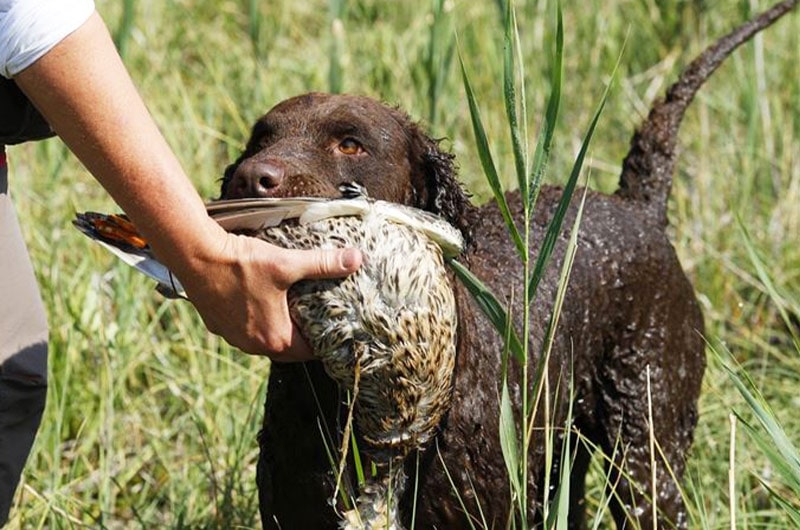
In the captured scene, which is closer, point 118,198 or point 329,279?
point 118,198

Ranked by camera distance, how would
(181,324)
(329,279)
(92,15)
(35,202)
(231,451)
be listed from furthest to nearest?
(35,202), (181,324), (231,451), (329,279), (92,15)

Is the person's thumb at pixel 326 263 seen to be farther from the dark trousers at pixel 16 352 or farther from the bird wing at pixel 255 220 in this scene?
the dark trousers at pixel 16 352

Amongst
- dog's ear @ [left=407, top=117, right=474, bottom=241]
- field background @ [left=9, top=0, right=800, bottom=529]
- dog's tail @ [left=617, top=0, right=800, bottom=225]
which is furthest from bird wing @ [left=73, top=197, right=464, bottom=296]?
dog's tail @ [left=617, top=0, right=800, bottom=225]

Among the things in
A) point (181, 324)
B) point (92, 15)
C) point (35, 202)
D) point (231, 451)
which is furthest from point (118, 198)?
point (35, 202)

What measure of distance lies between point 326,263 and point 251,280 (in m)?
0.14

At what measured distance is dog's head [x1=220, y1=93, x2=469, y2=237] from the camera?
10.1ft

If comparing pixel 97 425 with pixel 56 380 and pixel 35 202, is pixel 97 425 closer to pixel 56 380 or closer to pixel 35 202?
pixel 56 380

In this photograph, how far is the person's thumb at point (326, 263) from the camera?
2508mm

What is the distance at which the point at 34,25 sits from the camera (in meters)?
2.24

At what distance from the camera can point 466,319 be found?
3145mm

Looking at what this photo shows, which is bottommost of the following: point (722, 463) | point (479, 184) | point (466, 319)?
point (722, 463)

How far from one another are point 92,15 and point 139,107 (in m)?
0.18

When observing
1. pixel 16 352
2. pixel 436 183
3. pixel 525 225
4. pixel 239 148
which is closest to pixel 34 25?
pixel 525 225

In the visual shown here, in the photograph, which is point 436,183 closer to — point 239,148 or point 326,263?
point 326,263
